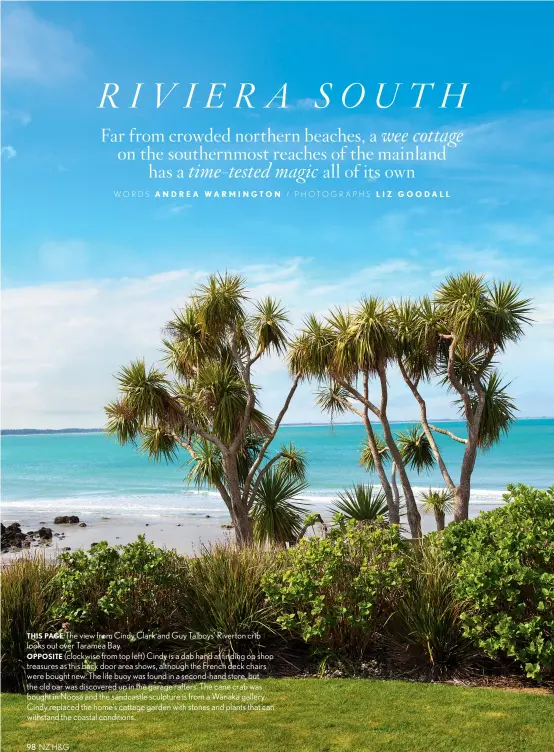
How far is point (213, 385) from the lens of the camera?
32.7 feet

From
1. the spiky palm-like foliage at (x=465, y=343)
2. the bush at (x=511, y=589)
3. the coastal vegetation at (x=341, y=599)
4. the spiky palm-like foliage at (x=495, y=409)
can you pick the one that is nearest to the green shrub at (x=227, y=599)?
the coastal vegetation at (x=341, y=599)

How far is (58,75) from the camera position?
A: 8.87 metres

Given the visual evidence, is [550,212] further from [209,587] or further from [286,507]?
[209,587]

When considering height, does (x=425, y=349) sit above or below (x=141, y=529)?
above

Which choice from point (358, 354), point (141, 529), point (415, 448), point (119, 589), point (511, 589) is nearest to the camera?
point (511, 589)

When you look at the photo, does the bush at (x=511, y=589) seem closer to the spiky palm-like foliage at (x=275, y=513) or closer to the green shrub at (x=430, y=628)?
the green shrub at (x=430, y=628)

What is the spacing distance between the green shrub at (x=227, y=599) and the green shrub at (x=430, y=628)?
995 mm

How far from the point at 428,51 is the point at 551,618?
21.3ft

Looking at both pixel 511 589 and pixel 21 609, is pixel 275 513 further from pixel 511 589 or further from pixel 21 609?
pixel 511 589

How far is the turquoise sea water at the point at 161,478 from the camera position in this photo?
96.9 ft

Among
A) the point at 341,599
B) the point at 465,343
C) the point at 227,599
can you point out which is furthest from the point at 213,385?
the point at 341,599

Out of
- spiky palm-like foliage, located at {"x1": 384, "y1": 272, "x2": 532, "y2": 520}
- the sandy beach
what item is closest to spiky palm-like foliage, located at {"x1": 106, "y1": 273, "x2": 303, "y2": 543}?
spiky palm-like foliage, located at {"x1": 384, "y1": 272, "x2": 532, "y2": 520}

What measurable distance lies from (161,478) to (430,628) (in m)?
40.3

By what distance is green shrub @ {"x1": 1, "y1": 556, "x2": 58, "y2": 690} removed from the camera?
498 cm
